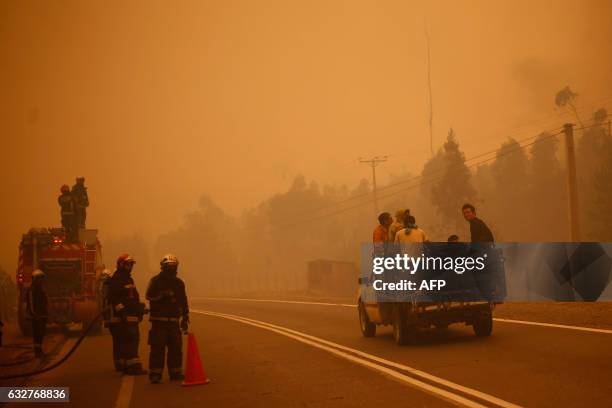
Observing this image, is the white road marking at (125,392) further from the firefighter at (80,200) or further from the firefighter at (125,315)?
the firefighter at (80,200)

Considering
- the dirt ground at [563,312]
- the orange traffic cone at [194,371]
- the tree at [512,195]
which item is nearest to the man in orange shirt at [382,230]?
the dirt ground at [563,312]

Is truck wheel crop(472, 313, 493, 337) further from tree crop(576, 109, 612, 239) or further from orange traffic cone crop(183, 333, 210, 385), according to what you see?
tree crop(576, 109, 612, 239)

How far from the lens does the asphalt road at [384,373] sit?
8633 mm

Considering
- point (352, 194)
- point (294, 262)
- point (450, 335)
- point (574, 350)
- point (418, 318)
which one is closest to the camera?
point (574, 350)

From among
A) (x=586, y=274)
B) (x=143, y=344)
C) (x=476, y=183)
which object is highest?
(x=476, y=183)

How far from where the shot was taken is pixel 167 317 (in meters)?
11.5

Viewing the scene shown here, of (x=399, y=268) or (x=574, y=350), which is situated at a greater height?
(x=399, y=268)

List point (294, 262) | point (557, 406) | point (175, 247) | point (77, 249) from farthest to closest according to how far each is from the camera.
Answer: point (175, 247) < point (294, 262) < point (77, 249) < point (557, 406)

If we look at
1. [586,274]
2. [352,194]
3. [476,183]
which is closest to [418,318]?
[586,274]

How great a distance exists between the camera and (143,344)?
18812mm

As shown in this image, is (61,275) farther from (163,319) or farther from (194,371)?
(194,371)

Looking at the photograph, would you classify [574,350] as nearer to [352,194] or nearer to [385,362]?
[385,362]

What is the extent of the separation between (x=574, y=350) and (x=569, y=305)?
31.3ft

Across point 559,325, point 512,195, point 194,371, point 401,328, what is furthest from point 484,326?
point 512,195
